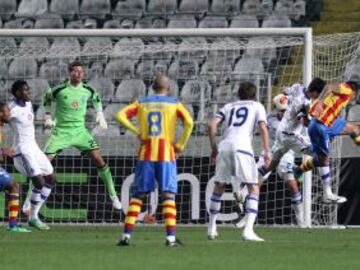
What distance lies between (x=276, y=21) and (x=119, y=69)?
19.0 ft

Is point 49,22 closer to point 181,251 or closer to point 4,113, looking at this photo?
point 4,113

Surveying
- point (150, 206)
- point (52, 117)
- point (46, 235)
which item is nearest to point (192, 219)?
point (150, 206)

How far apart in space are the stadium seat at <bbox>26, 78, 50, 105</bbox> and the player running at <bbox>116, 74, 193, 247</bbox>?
7.78 meters

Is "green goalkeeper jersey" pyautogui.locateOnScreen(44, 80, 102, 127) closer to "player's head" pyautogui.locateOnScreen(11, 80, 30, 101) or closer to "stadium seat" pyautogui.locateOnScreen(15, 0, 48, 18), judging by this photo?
"player's head" pyautogui.locateOnScreen(11, 80, 30, 101)

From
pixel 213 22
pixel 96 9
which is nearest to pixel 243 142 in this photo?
pixel 213 22

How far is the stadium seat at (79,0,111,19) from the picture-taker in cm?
2658

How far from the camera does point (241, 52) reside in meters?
21.2

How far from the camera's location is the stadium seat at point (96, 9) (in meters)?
26.6

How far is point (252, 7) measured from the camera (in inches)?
1022

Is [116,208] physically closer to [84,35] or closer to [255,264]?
[84,35]

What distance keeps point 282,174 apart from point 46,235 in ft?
14.7

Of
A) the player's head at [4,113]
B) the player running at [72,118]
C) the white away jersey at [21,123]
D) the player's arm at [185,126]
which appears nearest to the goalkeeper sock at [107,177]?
the player running at [72,118]

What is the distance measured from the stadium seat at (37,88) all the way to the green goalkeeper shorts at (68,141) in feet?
9.80

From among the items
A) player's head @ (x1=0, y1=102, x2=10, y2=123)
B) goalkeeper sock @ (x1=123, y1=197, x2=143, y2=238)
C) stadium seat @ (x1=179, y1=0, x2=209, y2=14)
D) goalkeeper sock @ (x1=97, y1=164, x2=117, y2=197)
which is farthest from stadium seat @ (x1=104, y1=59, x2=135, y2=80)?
goalkeeper sock @ (x1=123, y1=197, x2=143, y2=238)
